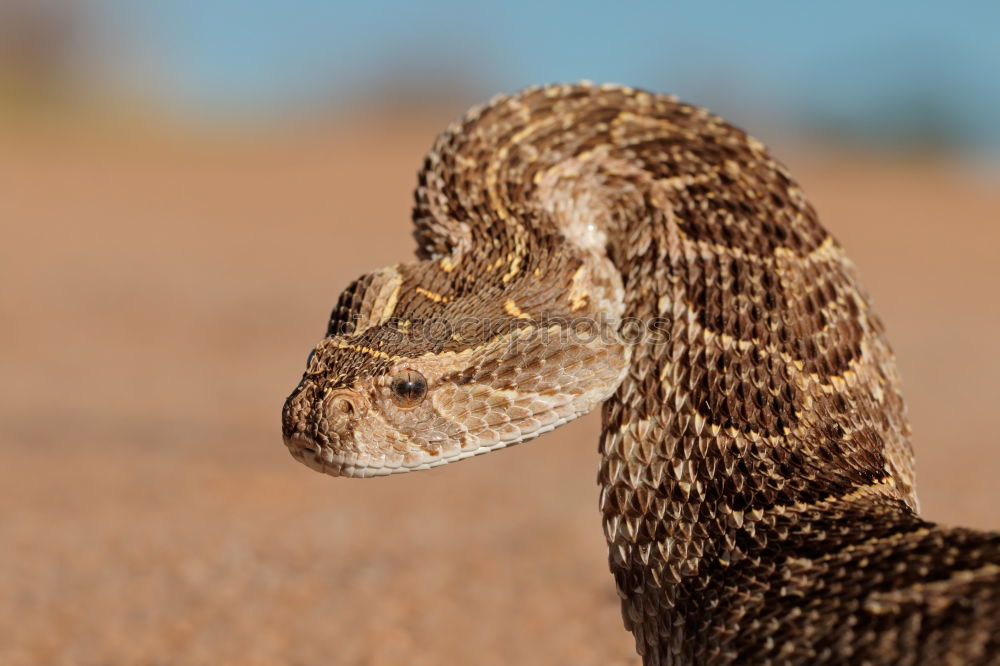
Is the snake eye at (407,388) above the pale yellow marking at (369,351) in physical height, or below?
below

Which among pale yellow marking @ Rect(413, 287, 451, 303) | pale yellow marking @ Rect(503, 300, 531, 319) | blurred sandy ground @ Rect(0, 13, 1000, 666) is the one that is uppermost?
pale yellow marking @ Rect(413, 287, 451, 303)

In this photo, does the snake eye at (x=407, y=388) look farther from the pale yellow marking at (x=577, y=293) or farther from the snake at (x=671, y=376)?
the pale yellow marking at (x=577, y=293)

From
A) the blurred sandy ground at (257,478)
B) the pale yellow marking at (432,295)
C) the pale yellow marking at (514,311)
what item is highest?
the pale yellow marking at (432,295)

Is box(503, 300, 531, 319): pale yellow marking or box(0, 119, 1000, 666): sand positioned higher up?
box(503, 300, 531, 319): pale yellow marking

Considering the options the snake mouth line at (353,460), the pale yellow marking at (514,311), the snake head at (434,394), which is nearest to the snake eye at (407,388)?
the snake head at (434,394)

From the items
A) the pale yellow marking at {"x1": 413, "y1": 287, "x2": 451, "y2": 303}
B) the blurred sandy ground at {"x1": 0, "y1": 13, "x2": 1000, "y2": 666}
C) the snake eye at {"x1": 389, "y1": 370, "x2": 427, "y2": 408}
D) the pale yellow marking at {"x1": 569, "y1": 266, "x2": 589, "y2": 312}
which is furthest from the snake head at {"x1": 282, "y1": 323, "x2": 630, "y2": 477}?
the blurred sandy ground at {"x1": 0, "y1": 13, "x2": 1000, "y2": 666}

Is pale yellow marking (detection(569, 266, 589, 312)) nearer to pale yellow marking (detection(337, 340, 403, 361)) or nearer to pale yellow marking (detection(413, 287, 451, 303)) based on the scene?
pale yellow marking (detection(413, 287, 451, 303))

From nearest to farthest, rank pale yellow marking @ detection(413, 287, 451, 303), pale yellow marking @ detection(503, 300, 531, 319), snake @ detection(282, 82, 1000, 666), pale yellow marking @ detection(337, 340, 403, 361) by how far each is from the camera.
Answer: snake @ detection(282, 82, 1000, 666) → pale yellow marking @ detection(337, 340, 403, 361) → pale yellow marking @ detection(503, 300, 531, 319) → pale yellow marking @ detection(413, 287, 451, 303)

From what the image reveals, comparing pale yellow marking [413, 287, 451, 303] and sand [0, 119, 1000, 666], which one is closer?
pale yellow marking [413, 287, 451, 303]

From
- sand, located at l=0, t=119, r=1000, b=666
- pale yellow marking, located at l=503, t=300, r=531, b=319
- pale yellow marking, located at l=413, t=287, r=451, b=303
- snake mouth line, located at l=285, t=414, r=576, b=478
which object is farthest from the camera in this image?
sand, located at l=0, t=119, r=1000, b=666
